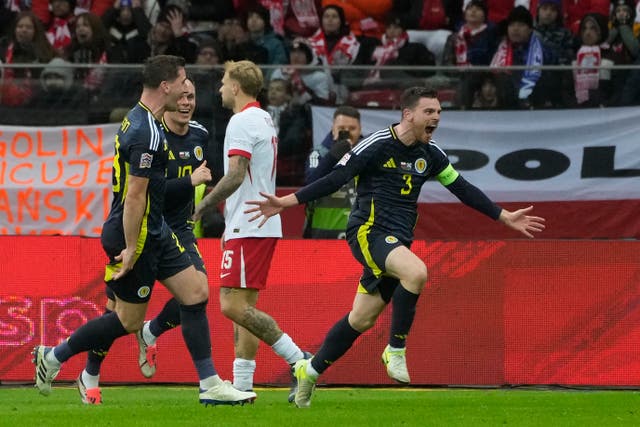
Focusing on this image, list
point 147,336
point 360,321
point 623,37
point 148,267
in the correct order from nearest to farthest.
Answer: point 148,267 → point 360,321 → point 147,336 → point 623,37

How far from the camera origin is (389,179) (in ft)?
33.0

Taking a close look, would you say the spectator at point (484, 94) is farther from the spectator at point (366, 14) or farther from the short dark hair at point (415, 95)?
the spectator at point (366, 14)

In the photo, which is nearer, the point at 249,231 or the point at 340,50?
the point at 249,231

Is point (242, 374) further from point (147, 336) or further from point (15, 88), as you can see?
point (15, 88)

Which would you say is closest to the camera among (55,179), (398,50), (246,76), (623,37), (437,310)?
(246,76)

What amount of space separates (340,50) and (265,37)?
2.87 feet

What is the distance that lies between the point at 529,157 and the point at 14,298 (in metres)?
4.85

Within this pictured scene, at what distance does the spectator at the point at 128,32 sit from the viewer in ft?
52.3

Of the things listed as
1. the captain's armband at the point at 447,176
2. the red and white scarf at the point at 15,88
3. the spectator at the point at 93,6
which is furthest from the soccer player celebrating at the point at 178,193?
the spectator at the point at 93,6

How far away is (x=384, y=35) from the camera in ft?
53.1

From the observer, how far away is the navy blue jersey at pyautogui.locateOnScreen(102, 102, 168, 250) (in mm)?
9008

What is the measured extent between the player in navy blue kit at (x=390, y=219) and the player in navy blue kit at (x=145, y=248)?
2.28 feet

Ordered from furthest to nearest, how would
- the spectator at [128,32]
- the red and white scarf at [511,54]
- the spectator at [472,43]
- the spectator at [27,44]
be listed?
1. the spectator at [128,32]
2. the spectator at [472,43]
3. the red and white scarf at [511,54]
4. the spectator at [27,44]

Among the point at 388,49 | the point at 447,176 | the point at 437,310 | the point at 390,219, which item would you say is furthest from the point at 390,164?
the point at 388,49
